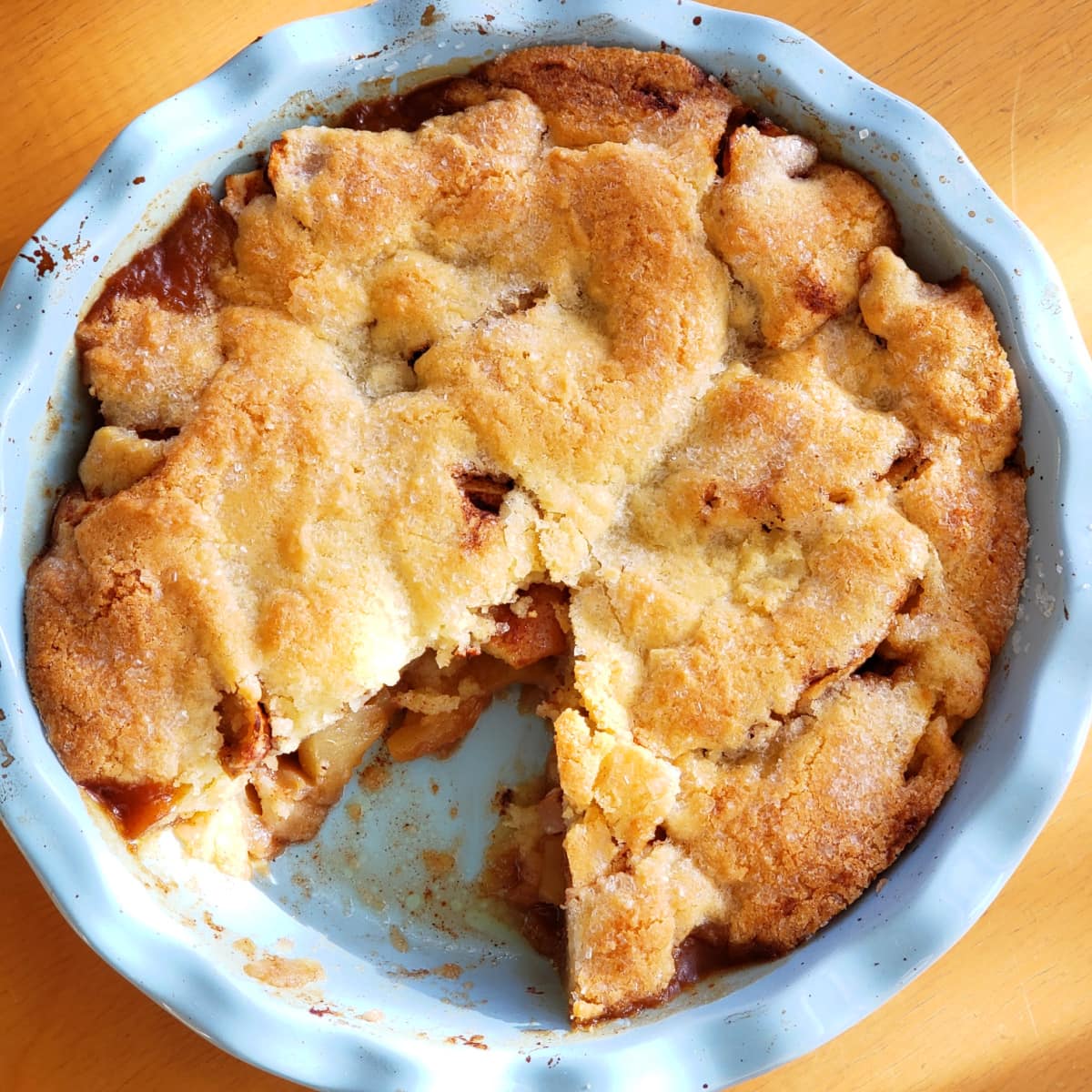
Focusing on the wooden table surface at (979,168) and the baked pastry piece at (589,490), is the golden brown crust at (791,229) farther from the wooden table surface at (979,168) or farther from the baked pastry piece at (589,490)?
the wooden table surface at (979,168)

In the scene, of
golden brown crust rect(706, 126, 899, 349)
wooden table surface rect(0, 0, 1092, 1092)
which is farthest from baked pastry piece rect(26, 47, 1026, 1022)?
wooden table surface rect(0, 0, 1092, 1092)

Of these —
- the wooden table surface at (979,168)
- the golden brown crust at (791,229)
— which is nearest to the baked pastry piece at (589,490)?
the golden brown crust at (791,229)

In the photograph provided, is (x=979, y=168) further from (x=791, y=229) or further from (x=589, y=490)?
(x=589, y=490)

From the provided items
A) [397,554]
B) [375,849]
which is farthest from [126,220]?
[375,849]

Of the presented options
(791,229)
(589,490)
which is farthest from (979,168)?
(589,490)

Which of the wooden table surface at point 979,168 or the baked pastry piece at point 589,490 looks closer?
the baked pastry piece at point 589,490
